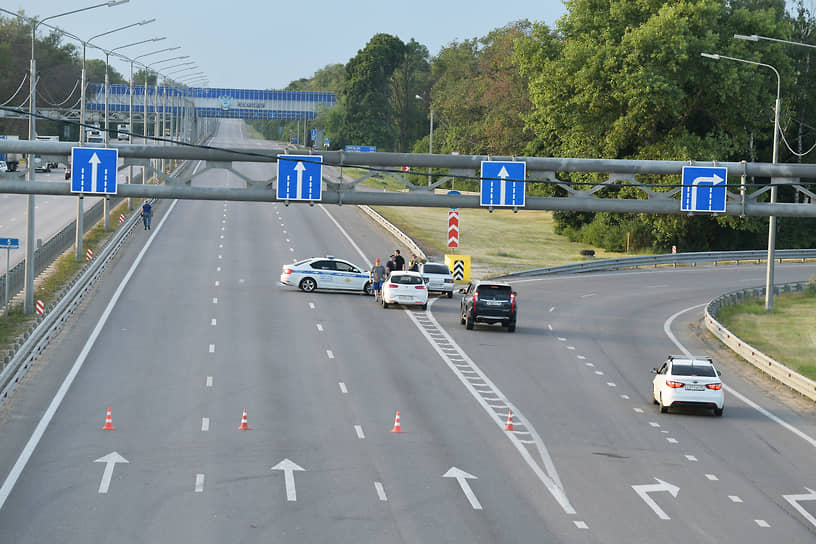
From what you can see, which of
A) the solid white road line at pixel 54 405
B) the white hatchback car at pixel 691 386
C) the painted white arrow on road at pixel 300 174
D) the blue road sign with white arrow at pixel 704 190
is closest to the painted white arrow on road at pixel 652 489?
the white hatchback car at pixel 691 386

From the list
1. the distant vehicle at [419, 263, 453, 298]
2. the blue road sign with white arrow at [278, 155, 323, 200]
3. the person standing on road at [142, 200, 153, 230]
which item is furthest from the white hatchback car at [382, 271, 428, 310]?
the person standing on road at [142, 200, 153, 230]

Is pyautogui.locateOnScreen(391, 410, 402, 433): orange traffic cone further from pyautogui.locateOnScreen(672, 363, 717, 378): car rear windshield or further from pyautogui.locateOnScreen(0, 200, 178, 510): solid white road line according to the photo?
pyautogui.locateOnScreen(672, 363, 717, 378): car rear windshield

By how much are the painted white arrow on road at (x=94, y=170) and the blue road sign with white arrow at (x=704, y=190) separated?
15.5 meters

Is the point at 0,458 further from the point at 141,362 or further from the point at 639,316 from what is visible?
the point at 639,316

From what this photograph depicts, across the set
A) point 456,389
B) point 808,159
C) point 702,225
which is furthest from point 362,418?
point 808,159

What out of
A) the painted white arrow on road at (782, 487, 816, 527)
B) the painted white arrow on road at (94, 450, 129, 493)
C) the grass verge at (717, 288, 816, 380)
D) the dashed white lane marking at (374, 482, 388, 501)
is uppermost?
the dashed white lane marking at (374, 482, 388, 501)

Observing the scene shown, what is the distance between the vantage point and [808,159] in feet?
259

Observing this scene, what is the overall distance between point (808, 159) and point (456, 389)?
56211mm

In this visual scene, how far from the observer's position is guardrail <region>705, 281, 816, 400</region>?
3162 centimetres

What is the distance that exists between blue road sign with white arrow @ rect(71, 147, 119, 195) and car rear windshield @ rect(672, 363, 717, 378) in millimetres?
15175

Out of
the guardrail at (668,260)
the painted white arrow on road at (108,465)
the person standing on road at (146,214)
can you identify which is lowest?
the painted white arrow on road at (108,465)

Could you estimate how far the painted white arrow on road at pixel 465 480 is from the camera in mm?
19547

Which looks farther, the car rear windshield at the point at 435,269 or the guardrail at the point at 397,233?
the guardrail at the point at 397,233

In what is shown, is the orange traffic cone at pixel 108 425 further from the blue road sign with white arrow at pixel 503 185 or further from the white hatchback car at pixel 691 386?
the white hatchback car at pixel 691 386
